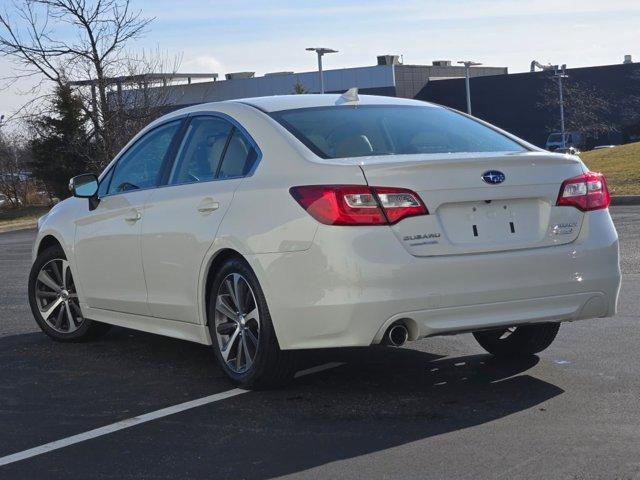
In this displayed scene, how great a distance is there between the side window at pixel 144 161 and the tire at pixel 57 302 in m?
0.87

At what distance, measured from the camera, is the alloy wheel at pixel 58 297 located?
806 centimetres

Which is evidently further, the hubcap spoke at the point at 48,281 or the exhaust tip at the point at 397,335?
the hubcap spoke at the point at 48,281

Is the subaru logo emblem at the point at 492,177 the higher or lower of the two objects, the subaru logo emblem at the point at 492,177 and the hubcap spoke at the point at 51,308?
the higher

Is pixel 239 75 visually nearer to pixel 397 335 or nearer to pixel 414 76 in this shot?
pixel 414 76

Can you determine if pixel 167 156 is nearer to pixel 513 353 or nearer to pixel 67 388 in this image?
pixel 67 388

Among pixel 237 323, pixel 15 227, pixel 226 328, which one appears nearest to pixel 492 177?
pixel 237 323

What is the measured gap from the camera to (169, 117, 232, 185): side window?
21.4 ft

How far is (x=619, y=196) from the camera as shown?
2288 cm

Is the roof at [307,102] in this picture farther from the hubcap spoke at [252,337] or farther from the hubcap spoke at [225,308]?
the hubcap spoke at [252,337]

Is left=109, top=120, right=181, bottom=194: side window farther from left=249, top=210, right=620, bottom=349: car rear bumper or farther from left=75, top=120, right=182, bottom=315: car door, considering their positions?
left=249, top=210, right=620, bottom=349: car rear bumper

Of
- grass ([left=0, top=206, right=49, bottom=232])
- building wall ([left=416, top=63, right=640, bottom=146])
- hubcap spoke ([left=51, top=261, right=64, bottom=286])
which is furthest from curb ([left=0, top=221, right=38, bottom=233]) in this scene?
building wall ([left=416, top=63, right=640, bottom=146])

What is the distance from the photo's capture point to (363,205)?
539 centimetres

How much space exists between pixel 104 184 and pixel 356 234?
2942 millimetres

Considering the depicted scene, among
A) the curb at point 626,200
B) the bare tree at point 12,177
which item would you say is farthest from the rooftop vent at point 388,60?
the curb at point 626,200
